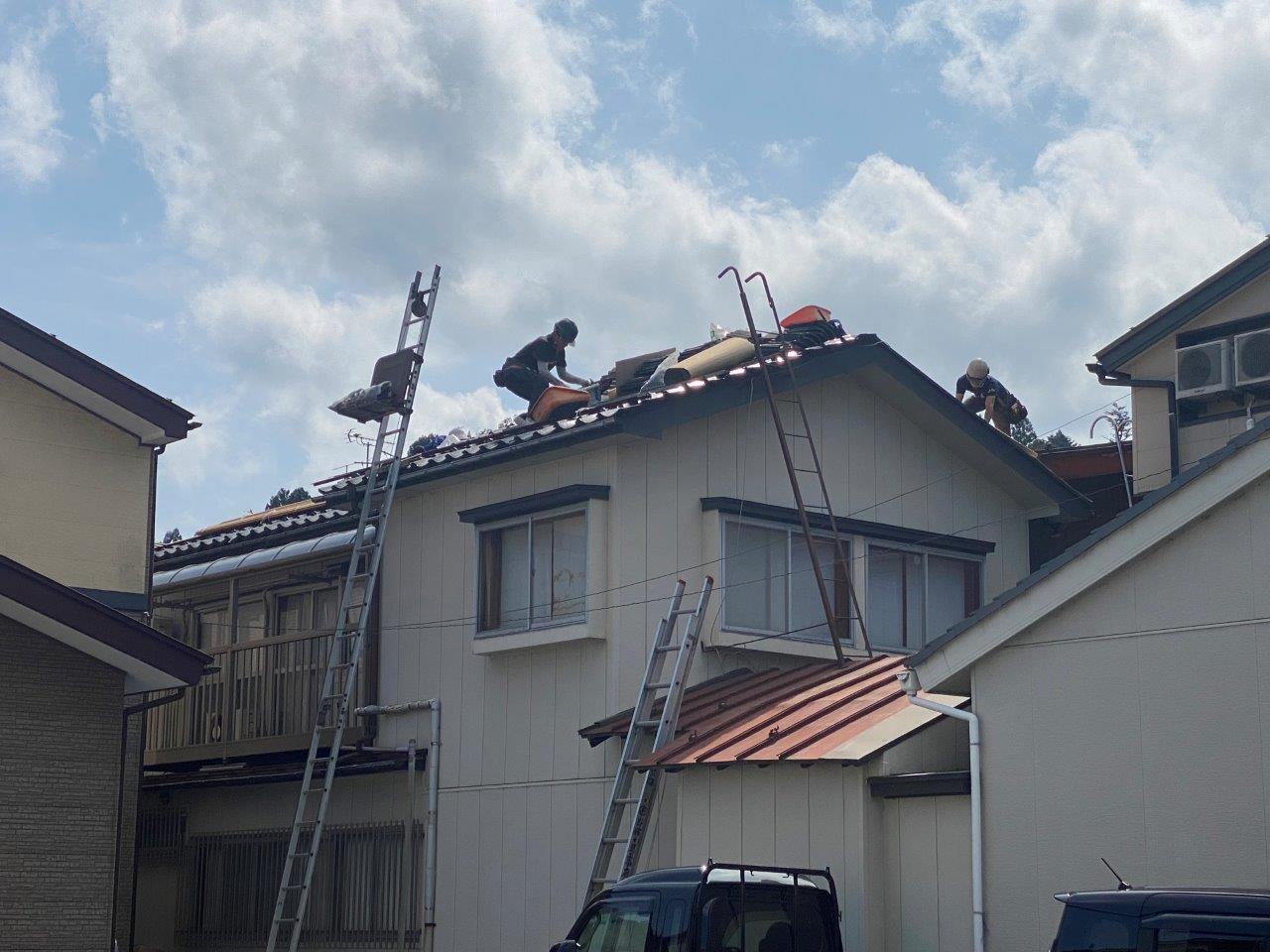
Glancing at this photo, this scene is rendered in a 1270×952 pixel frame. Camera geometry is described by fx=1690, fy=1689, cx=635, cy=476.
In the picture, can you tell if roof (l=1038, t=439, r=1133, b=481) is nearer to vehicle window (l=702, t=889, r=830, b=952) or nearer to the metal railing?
the metal railing

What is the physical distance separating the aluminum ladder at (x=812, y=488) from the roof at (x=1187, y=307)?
385 centimetres

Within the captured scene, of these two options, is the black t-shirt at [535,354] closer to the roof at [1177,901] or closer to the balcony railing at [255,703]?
the balcony railing at [255,703]

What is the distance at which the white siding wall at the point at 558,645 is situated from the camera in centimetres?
1666

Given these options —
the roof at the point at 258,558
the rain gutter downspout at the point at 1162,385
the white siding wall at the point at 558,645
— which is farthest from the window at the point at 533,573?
the rain gutter downspout at the point at 1162,385

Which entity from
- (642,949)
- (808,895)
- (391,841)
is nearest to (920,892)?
(808,895)

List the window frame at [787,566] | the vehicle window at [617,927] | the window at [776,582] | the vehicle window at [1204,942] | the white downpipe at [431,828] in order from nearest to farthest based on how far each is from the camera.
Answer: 1. the vehicle window at [1204,942]
2. the vehicle window at [617,927]
3. the window frame at [787,566]
4. the window at [776,582]
5. the white downpipe at [431,828]

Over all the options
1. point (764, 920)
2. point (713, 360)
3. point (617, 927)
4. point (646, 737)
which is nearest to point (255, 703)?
point (646, 737)

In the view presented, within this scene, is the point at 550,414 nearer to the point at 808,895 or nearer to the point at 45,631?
the point at 45,631

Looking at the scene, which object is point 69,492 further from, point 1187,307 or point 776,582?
point 1187,307

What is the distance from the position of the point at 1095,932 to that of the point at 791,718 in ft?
18.4

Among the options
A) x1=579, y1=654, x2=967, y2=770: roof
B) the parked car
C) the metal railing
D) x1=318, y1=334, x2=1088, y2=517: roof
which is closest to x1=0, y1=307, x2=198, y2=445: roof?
x1=318, y1=334, x2=1088, y2=517: roof

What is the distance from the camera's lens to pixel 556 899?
16.5 m

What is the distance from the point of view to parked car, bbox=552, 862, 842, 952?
1091cm

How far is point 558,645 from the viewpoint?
670 inches
